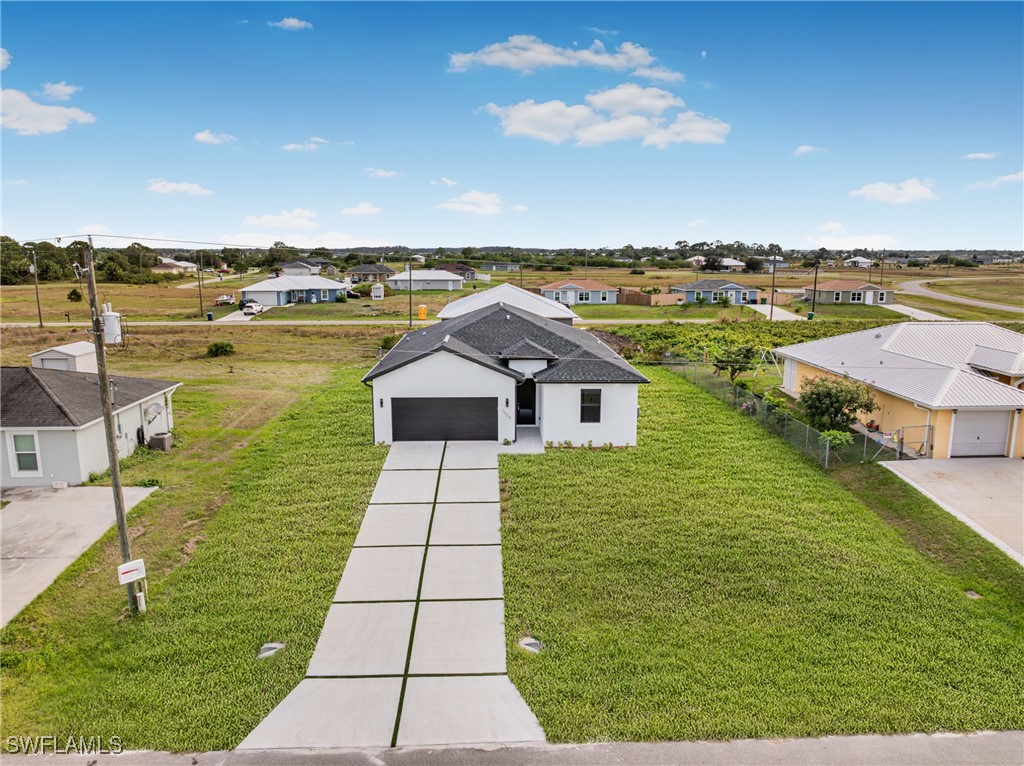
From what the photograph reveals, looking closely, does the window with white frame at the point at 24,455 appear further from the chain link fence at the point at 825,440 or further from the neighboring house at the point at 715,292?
the neighboring house at the point at 715,292

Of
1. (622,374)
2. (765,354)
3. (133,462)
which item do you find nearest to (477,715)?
(622,374)

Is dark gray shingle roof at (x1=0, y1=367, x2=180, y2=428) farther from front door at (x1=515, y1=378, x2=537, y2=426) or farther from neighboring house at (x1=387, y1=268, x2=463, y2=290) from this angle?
neighboring house at (x1=387, y1=268, x2=463, y2=290)

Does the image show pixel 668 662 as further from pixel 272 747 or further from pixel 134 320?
pixel 134 320

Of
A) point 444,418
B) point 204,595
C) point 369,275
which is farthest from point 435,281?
point 204,595

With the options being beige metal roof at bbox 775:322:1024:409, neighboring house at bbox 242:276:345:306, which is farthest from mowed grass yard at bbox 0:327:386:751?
neighboring house at bbox 242:276:345:306

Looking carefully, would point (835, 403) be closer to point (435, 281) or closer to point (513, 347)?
point (513, 347)

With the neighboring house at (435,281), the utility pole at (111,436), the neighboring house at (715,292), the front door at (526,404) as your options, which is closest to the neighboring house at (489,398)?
the front door at (526,404)
